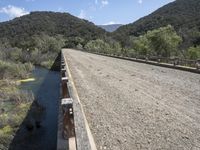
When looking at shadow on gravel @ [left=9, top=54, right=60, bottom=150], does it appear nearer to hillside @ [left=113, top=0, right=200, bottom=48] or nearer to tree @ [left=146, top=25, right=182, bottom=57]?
tree @ [left=146, top=25, right=182, bottom=57]

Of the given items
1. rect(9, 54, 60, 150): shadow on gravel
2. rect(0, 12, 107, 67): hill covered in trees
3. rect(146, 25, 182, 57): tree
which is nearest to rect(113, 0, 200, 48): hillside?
rect(146, 25, 182, 57): tree

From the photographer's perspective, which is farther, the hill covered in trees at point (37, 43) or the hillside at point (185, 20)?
the hill covered in trees at point (37, 43)

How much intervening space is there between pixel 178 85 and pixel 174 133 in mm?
8067

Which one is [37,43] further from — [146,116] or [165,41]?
[146,116]

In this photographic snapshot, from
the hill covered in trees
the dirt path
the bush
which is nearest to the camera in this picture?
the dirt path

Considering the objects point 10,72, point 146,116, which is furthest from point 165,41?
point 146,116

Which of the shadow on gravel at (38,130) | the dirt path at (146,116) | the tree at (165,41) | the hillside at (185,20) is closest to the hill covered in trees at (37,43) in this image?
the hillside at (185,20)

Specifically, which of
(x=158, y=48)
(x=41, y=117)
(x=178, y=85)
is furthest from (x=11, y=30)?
(x=178, y=85)

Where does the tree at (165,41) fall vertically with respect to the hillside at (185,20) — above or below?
below

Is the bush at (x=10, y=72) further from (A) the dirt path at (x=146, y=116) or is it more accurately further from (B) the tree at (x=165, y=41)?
(A) the dirt path at (x=146, y=116)

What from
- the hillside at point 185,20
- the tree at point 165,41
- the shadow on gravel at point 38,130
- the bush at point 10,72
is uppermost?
the hillside at point 185,20

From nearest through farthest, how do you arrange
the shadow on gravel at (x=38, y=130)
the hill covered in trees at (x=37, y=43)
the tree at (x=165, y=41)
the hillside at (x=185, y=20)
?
the shadow on gravel at (x=38, y=130) < the tree at (x=165, y=41) < the hillside at (x=185, y=20) < the hill covered in trees at (x=37, y=43)

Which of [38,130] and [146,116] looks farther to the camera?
[38,130]

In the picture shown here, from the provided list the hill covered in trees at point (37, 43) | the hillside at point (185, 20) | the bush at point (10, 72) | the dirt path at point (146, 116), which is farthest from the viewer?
the hill covered in trees at point (37, 43)
